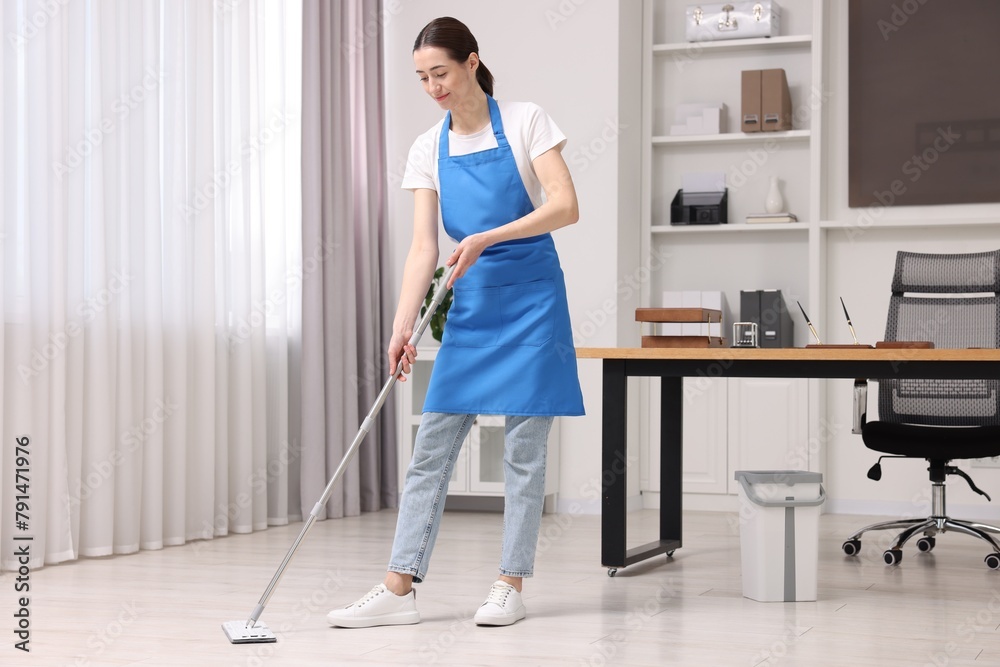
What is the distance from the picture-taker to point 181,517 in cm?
371

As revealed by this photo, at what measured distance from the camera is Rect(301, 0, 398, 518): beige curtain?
4.44 m

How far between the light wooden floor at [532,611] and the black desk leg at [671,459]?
0.11m

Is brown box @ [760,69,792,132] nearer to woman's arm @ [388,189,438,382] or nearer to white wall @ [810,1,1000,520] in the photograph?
white wall @ [810,1,1000,520]

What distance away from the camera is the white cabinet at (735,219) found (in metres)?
4.80

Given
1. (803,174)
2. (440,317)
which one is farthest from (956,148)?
(440,317)

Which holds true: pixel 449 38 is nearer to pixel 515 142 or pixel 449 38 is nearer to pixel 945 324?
pixel 515 142

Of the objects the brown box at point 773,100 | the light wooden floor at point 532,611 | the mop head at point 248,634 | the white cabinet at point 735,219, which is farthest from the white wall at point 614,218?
the mop head at point 248,634

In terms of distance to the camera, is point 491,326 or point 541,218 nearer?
point 541,218

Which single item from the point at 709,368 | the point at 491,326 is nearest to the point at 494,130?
the point at 491,326

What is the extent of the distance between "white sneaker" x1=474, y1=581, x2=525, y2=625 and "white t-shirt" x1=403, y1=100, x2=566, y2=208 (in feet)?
2.79

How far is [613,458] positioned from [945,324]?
4.77ft

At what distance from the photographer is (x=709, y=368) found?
9.60 ft

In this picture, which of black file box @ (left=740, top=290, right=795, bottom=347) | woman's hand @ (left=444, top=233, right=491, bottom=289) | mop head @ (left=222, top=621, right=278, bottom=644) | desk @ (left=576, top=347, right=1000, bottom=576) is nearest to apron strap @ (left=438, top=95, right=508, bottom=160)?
woman's hand @ (left=444, top=233, right=491, bottom=289)

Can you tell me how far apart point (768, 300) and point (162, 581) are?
9.32 ft
